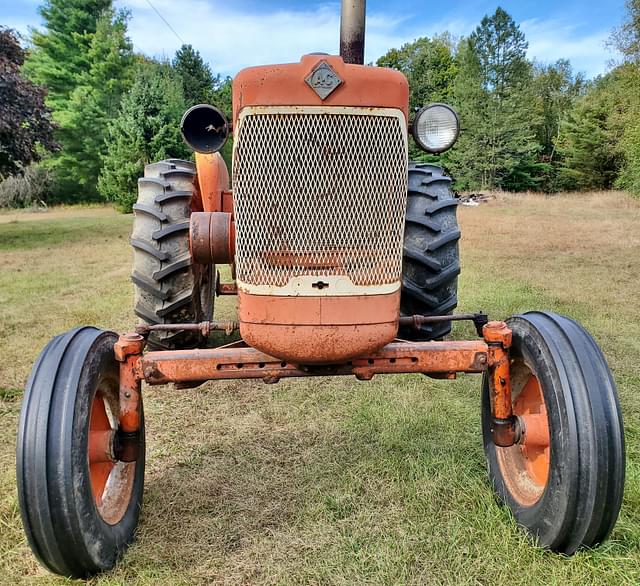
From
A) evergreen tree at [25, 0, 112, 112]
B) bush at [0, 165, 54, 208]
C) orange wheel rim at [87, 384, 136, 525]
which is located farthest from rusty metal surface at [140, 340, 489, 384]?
evergreen tree at [25, 0, 112, 112]

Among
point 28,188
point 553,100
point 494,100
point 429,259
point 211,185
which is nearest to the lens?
point 429,259

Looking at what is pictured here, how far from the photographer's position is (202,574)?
6.58 ft

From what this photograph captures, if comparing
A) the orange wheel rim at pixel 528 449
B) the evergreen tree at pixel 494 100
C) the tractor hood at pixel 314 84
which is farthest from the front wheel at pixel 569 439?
the evergreen tree at pixel 494 100

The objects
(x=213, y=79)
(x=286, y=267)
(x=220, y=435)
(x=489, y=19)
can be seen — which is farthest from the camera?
(x=213, y=79)

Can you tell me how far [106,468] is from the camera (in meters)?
2.29

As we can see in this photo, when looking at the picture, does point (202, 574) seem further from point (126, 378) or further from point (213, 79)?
point (213, 79)

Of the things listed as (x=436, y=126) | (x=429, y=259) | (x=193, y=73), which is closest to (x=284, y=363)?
(x=436, y=126)

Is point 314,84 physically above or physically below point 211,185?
above

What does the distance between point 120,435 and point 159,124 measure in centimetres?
2024

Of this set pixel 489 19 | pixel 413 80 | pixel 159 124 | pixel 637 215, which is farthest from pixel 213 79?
pixel 637 215

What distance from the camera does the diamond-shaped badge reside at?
1.75 m

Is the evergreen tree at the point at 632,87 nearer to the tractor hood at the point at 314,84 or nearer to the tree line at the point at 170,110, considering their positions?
the tree line at the point at 170,110

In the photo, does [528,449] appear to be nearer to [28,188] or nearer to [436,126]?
[436,126]

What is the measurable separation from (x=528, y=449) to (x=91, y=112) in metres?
31.2
